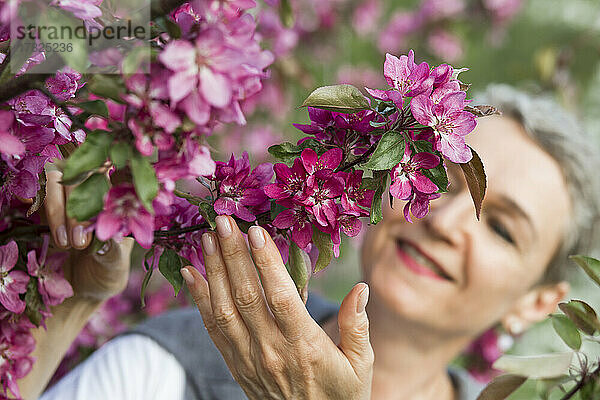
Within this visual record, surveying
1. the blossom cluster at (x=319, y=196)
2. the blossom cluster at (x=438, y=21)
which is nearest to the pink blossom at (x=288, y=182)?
the blossom cluster at (x=319, y=196)

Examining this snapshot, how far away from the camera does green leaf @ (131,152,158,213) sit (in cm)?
33

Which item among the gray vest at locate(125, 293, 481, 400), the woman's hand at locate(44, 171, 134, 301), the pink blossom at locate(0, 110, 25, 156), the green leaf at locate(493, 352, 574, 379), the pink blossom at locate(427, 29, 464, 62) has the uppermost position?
the pink blossom at locate(0, 110, 25, 156)

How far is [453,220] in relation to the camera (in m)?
0.93

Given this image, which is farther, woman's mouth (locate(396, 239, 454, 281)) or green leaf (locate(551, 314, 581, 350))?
woman's mouth (locate(396, 239, 454, 281))

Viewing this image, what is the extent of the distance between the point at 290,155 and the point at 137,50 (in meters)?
0.16

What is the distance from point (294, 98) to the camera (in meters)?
1.67

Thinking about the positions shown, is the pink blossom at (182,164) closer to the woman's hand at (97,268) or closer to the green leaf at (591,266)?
the woman's hand at (97,268)

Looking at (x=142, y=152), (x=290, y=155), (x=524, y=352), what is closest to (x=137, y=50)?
(x=142, y=152)

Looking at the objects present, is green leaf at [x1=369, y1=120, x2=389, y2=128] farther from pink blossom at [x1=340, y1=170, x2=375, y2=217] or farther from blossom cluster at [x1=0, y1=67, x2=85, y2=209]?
blossom cluster at [x1=0, y1=67, x2=85, y2=209]

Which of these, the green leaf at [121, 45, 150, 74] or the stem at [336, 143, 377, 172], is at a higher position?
the green leaf at [121, 45, 150, 74]

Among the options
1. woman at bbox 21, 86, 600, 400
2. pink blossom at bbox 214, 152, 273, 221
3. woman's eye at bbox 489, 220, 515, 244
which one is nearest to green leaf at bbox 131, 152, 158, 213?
pink blossom at bbox 214, 152, 273, 221

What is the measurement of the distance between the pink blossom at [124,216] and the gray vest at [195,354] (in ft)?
2.10

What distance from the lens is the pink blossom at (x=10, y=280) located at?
50cm

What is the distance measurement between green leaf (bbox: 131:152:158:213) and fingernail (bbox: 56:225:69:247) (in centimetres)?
22
